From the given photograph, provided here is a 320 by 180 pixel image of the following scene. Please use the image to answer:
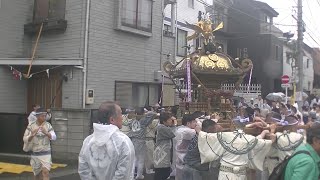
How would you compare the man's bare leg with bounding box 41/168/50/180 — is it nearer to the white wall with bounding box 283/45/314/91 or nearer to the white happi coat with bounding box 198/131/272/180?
→ the white happi coat with bounding box 198/131/272/180

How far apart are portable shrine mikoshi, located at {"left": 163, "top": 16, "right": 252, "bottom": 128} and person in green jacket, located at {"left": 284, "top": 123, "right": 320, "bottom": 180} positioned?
6.51 meters

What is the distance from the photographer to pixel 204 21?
36.7ft

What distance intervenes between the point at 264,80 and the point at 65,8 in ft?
74.5

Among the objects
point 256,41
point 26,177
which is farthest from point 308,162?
point 256,41

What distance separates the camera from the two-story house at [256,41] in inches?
1345

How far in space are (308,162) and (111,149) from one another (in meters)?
1.97

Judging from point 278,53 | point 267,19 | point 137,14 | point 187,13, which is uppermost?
point 267,19

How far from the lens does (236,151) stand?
6.16 meters

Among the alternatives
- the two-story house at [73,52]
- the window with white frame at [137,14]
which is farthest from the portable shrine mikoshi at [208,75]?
the window with white frame at [137,14]

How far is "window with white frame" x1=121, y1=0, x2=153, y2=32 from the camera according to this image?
15852 millimetres

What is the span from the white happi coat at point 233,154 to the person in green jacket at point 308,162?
2249mm

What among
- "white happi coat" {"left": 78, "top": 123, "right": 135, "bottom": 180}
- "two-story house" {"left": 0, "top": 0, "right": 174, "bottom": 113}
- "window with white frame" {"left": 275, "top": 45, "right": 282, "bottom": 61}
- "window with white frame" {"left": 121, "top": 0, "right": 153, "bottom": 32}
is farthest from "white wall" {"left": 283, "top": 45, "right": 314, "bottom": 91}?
"white happi coat" {"left": 78, "top": 123, "right": 135, "bottom": 180}

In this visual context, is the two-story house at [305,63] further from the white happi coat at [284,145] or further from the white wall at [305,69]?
the white happi coat at [284,145]

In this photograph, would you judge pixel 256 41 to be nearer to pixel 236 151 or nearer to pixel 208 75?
pixel 208 75
